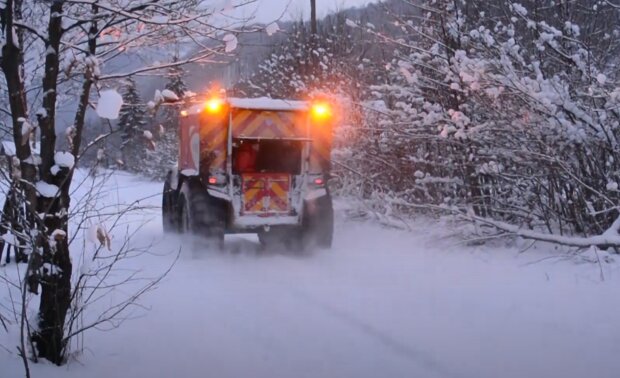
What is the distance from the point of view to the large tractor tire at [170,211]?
953 centimetres

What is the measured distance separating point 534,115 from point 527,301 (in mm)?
2760

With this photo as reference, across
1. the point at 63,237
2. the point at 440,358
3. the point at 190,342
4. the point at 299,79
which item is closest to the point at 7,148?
the point at 63,237

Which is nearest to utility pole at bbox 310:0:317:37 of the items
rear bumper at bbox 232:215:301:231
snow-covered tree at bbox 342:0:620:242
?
snow-covered tree at bbox 342:0:620:242

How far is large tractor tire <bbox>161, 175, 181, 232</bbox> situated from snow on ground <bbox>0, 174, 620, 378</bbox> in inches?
73.4

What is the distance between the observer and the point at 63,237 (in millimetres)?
3494

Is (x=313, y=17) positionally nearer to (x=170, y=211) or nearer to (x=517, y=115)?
(x=170, y=211)

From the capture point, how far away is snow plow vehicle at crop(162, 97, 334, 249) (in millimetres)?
8008

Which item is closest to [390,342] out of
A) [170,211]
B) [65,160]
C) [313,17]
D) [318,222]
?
[65,160]

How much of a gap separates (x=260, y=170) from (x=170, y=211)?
245cm

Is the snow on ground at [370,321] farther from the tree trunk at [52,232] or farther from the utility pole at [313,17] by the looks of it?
the utility pole at [313,17]

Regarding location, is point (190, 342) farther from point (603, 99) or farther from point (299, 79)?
point (299, 79)

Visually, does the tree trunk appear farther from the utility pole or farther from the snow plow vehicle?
the utility pole

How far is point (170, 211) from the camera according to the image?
9.96m

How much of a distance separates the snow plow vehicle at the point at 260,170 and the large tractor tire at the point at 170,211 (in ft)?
3.25
